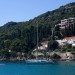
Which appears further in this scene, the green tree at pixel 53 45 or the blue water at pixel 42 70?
the green tree at pixel 53 45

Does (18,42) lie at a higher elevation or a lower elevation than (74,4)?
lower

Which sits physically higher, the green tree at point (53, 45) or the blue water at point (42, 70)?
the green tree at point (53, 45)

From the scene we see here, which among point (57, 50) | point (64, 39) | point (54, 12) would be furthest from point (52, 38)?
point (54, 12)

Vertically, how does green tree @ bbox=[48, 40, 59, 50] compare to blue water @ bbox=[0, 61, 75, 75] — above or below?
above

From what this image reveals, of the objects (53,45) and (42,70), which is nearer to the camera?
(42,70)

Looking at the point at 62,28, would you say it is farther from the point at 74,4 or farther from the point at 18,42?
the point at 74,4

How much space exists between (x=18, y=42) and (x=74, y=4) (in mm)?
47551

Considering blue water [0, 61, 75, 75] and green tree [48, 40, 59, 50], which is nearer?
blue water [0, 61, 75, 75]

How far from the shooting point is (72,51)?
8556 cm

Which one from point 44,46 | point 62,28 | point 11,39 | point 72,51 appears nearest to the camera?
point 72,51

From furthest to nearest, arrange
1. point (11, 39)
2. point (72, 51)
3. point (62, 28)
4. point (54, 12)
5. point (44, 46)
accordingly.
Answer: point (54, 12)
point (11, 39)
point (62, 28)
point (44, 46)
point (72, 51)

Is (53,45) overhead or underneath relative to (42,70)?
overhead

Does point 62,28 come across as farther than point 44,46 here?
Yes

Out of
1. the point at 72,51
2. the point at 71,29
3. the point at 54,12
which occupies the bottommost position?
the point at 72,51
